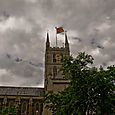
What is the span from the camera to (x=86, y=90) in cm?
2397

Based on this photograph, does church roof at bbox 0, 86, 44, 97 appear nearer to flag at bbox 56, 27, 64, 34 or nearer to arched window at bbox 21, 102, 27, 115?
arched window at bbox 21, 102, 27, 115

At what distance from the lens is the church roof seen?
235 ft

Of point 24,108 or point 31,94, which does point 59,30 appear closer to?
→ point 31,94

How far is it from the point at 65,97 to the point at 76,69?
11.5 feet

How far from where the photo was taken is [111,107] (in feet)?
79.1

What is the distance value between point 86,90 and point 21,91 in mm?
52767

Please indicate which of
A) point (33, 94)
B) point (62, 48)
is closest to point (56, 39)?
point (62, 48)

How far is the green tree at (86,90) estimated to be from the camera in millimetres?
23797

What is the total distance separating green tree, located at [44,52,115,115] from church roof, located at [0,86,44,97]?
46.9m

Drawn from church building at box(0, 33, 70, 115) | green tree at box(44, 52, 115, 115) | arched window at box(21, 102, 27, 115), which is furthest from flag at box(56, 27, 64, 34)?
green tree at box(44, 52, 115, 115)

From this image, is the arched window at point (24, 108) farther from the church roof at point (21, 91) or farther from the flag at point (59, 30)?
the flag at point (59, 30)

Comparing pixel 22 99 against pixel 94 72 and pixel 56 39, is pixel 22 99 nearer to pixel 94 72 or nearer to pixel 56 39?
pixel 56 39

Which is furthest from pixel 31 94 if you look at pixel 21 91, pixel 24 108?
pixel 24 108

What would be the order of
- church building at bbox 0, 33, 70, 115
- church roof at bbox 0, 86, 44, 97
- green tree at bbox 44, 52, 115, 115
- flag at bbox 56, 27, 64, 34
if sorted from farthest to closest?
church roof at bbox 0, 86, 44, 97, church building at bbox 0, 33, 70, 115, flag at bbox 56, 27, 64, 34, green tree at bbox 44, 52, 115, 115
